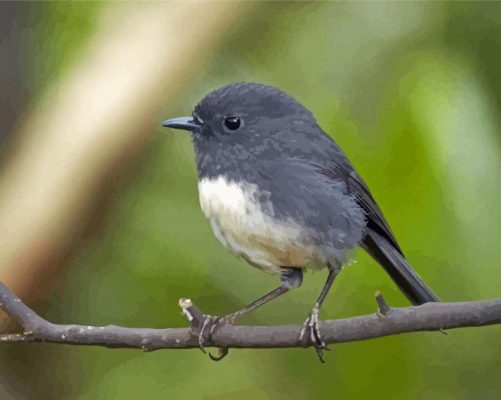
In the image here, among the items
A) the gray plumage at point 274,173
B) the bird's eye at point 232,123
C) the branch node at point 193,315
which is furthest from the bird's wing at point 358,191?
the branch node at point 193,315

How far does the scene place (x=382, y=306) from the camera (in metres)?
0.85

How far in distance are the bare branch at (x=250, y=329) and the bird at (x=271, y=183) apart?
0.03 metres

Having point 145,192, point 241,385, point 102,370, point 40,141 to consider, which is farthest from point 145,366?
point 40,141

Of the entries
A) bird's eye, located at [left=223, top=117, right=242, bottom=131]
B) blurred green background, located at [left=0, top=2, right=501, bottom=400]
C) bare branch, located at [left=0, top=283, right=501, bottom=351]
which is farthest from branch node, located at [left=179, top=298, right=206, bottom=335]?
blurred green background, located at [left=0, top=2, right=501, bottom=400]

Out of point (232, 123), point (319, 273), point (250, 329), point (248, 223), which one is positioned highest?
point (232, 123)

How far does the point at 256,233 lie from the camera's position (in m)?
0.96

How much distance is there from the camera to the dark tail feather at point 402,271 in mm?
1066

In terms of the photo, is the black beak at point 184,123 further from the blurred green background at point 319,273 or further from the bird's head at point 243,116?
the blurred green background at point 319,273

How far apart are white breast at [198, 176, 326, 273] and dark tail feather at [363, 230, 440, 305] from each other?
0.14 metres

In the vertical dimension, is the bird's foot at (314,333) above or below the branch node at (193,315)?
below

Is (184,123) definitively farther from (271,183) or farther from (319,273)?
(319,273)

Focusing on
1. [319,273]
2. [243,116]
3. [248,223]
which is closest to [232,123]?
[243,116]

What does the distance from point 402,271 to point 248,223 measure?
0.80 feet

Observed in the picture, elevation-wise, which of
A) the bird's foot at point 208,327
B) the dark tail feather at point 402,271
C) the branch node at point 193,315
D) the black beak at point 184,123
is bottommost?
the dark tail feather at point 402,271
